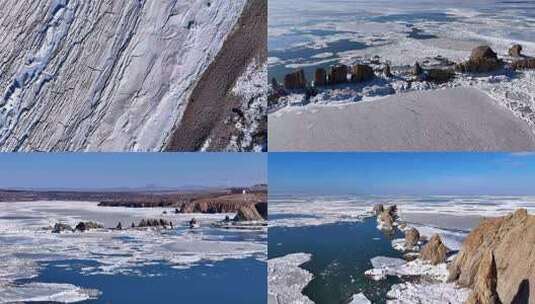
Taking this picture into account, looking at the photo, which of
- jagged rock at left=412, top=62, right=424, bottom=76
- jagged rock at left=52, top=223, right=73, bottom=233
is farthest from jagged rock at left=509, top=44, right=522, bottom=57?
jagged rock at left=52, top=223, right=73, bottom=233

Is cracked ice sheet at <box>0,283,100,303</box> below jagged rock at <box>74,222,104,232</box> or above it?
below

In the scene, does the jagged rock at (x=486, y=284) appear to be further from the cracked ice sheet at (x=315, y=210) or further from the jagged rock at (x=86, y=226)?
the jagged rock at (x=86, y=226)

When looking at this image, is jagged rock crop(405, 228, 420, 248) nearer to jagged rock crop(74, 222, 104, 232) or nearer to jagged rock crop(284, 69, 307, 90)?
jagged rock crop(284, 69, 307, 90)

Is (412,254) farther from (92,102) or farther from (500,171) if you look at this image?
(92,102)

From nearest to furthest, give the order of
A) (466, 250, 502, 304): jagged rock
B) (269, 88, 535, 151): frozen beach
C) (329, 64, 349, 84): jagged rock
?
1. (466, 250, 502, 304): jagged rock
2. (269, 88, 535, 151): frozen beach
3. (329, 64, 349, 84): jagged rock

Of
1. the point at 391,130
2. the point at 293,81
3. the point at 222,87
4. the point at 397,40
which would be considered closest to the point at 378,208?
the point at 391,130

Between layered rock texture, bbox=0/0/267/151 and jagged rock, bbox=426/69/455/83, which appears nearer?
layered rock texture, bbox=0/0/267/151

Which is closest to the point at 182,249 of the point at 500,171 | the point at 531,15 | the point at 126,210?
the point at 126,210
